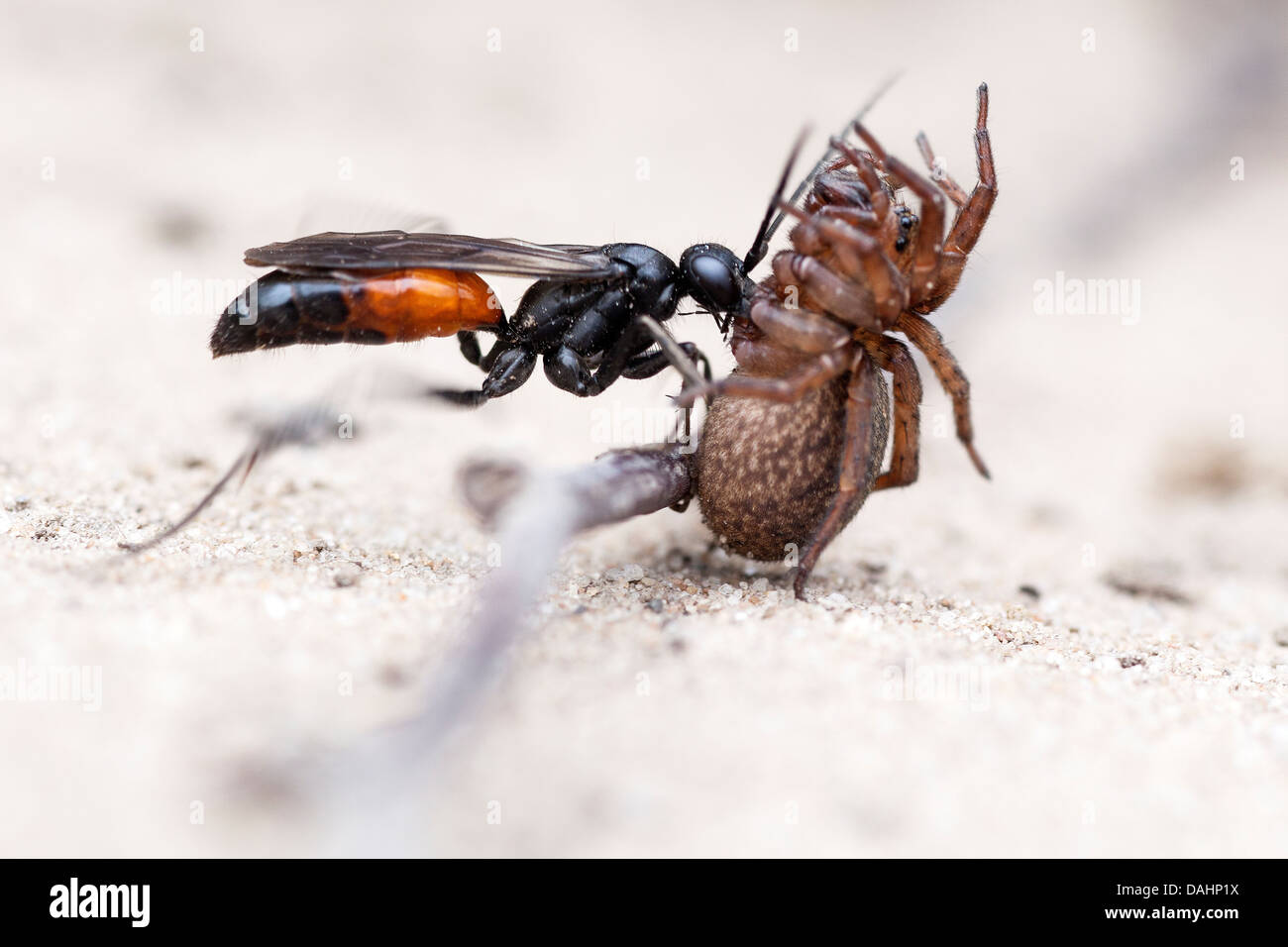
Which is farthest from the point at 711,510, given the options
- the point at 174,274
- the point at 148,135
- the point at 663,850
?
the point at 148,135

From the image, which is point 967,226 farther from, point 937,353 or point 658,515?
point 658,515

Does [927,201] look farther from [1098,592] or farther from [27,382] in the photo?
[27,382]

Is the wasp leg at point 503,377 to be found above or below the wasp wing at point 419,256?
below

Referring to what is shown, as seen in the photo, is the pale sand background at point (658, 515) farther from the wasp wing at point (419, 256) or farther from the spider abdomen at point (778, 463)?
the wasp wing at point (419, 256)

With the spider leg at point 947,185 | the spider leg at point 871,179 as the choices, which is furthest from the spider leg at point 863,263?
the spider leg at point 947,185

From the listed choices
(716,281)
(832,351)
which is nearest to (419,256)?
(716,281)
